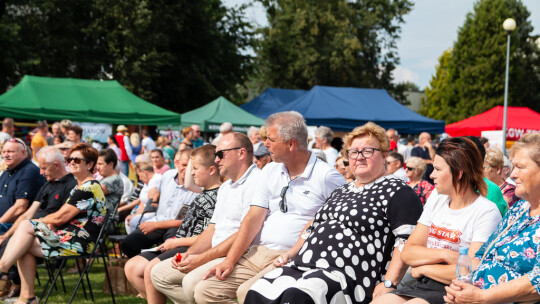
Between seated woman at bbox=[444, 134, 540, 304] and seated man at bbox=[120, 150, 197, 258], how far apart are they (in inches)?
136

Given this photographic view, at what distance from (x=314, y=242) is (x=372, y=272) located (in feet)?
1.25

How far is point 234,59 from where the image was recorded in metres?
30.4

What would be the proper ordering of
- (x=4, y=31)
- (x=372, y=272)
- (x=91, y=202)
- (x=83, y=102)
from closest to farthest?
1. (x=372, y=272)
2. (x=91, y=202)
3. (x=83, y=102)
4. (x=4, y=31)

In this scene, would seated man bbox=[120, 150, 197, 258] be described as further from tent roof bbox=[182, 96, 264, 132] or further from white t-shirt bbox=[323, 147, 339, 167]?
tent roof bbox=[182, 96, 264, 132]

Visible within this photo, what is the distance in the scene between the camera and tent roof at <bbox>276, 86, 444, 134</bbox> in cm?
1794

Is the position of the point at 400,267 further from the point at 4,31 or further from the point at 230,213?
the point at 4,31

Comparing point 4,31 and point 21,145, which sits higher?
point 4,31

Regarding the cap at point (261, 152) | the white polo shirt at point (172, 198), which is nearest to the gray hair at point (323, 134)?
the cap at point (261, 152)

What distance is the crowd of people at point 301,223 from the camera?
2.99 meters

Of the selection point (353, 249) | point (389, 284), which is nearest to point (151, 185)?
point (353, 249)

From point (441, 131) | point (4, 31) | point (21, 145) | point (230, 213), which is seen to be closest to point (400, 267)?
point (230, 213)

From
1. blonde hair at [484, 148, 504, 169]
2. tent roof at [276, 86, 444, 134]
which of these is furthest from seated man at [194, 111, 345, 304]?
tent roof at [276, 86, 444, 134]

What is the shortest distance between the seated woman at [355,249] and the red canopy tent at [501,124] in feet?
54.8

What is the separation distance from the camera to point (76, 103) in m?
14.8
